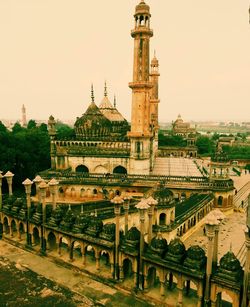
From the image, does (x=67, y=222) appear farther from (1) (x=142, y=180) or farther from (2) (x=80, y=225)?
(1) (x=142, y=180)

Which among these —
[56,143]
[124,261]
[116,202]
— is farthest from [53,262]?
[56,143]

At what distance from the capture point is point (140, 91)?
38.2m

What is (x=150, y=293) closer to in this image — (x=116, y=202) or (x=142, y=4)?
(x=116, y=202)

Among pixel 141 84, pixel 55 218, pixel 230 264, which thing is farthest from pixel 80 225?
pixel 141 84

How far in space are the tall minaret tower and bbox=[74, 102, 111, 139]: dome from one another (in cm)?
655

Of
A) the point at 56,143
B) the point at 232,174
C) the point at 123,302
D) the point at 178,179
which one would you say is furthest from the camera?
the point at 232,174

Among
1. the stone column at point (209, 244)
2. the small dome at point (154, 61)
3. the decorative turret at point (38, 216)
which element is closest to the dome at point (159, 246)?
the stone column at point (209, 244)

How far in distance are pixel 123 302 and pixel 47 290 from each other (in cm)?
351

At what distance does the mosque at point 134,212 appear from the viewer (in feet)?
38.2

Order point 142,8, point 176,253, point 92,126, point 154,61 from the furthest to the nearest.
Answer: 1. point 154,61
2. point 92,126
3. point 142,8
4. point 176,253

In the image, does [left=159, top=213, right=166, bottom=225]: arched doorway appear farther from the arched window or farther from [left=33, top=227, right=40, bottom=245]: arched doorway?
the arched window

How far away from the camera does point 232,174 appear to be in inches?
2202

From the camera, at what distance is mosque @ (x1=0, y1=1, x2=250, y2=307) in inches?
458

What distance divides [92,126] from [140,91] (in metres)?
9.93
